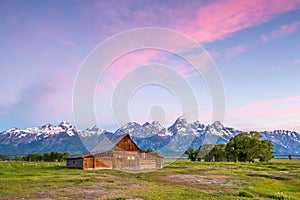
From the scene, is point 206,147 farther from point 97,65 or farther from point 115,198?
point 115,198

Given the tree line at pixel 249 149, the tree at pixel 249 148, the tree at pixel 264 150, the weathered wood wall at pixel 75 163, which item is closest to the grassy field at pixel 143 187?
the weathered wood wall at pixel 75 163

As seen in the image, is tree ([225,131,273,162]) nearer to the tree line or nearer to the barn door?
the tree line

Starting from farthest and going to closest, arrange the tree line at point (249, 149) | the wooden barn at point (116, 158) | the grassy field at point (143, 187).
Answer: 1. the tree line at point (249, 149)
2. the wooden barn at point (116, 158)
3. the grassy field at point (143, 187)

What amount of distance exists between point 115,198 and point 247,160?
335 ft

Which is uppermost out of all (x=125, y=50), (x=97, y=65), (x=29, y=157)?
(x=125, y=50)

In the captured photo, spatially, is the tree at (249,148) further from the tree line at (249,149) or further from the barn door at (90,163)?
the barn door at (90,163)

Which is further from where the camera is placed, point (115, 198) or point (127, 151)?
point (127, 151)

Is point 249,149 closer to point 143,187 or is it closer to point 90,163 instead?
point 90,163

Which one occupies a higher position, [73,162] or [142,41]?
[142,41]

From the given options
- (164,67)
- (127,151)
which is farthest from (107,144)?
(164,67)

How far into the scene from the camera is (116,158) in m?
72.6

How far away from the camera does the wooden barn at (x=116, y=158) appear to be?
68.5 m

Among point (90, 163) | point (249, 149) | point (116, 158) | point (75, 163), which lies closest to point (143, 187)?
point (90, 163)

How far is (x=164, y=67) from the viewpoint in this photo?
59.3 meters
